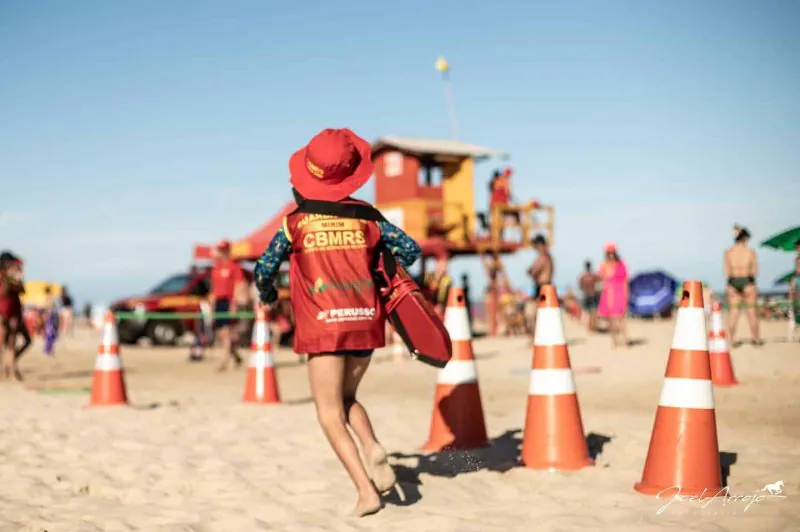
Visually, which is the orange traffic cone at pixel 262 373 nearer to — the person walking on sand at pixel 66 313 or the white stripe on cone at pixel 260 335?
the white stripe on cone at pixel 260 335

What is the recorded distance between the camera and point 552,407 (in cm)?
536

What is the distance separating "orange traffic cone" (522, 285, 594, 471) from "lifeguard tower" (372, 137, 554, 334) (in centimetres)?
2034

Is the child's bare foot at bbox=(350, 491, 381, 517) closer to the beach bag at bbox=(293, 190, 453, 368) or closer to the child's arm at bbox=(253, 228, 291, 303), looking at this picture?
the beach bag at bbox=(293, 190, 453, 368)

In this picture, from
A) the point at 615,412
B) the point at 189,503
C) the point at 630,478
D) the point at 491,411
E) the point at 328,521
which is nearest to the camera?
the point at 328,521

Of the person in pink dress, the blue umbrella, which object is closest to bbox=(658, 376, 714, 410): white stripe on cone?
the person in pink dress

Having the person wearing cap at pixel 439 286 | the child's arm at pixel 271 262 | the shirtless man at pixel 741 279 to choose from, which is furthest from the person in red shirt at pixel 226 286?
the child's arm at pixel 271 262

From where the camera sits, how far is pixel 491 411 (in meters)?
8.80

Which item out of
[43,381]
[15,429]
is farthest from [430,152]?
[15,429]

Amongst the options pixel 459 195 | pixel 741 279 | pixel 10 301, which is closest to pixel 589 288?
pixel 459 195

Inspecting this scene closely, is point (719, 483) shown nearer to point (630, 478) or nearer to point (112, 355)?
point (630, 478)

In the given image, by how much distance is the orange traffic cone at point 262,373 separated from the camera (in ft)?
30.2

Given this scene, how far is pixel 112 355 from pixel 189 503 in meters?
4.50

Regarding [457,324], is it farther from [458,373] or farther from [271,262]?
[271,262]

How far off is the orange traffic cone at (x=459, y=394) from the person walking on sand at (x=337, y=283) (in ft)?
5.45
